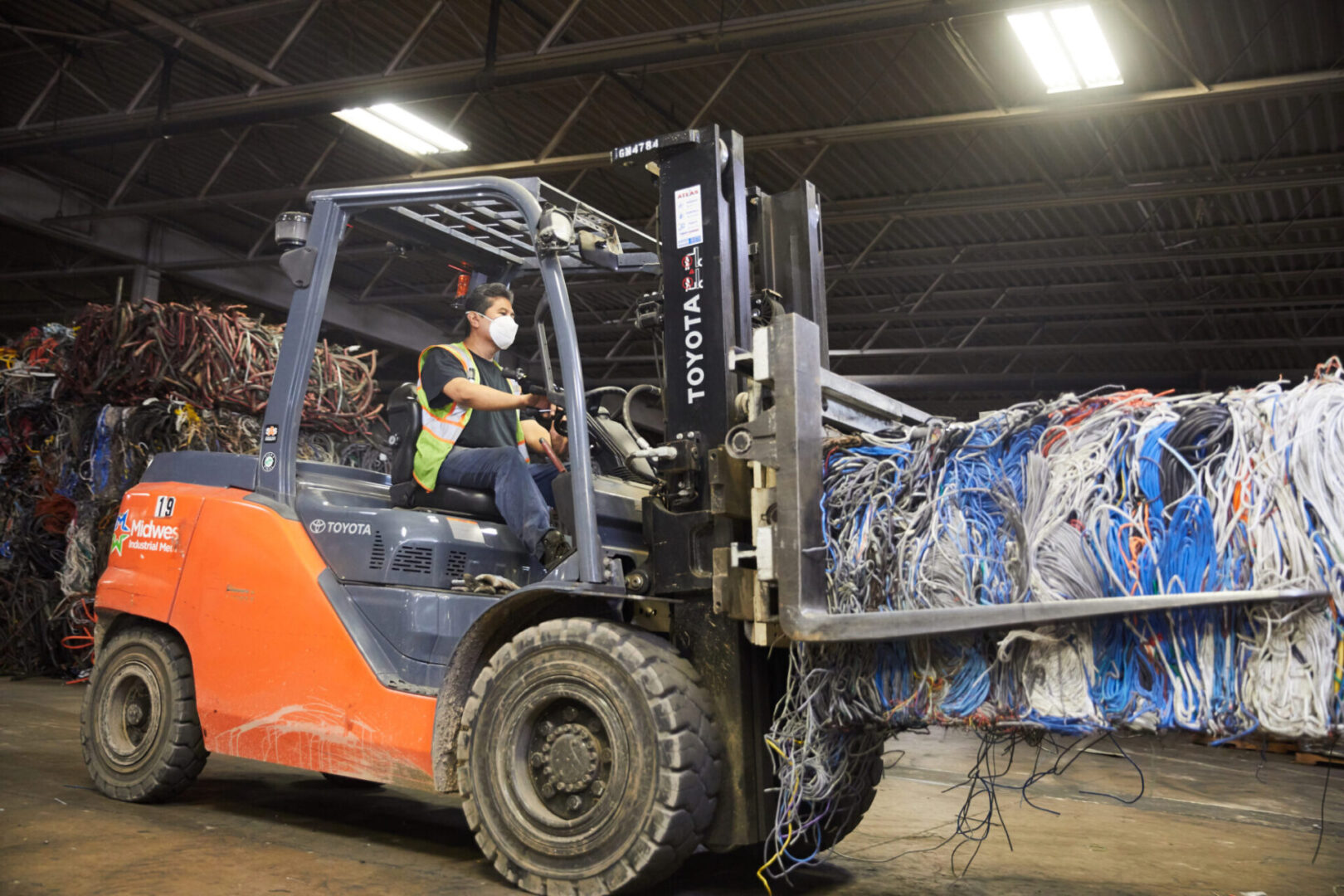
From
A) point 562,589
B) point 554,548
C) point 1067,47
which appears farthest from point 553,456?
point 1067,47

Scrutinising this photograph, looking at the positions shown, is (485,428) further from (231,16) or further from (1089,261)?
(1089,261)

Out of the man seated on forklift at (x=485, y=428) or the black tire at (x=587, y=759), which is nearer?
the black tire at (x=587, y=759)

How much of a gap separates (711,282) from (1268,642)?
229cm

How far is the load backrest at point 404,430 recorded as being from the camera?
17.1 ft

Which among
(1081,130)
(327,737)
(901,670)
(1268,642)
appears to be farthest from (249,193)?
(1268,642)

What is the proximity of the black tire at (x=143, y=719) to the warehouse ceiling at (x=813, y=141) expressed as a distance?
2.68 meters

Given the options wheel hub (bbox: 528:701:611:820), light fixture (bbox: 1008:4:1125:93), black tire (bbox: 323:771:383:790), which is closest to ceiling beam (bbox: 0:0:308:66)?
light fixture (bbox: 1008:4:1125:93)

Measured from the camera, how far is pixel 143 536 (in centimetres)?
582

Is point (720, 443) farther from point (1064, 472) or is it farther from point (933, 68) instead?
point (933, 68)

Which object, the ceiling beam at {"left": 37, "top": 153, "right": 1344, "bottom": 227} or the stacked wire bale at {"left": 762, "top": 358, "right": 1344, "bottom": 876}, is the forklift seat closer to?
the stacked wire bale at {"left": 762, "top": 358, "right": 1344, "bottom": 876}

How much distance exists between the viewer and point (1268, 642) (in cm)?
311

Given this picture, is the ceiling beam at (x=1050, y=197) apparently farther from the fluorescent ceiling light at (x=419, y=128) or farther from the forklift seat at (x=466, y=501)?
the forklift seat at (x=466, y=501)

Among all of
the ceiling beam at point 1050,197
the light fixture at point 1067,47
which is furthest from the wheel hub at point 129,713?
the ceiling beam at point 1050,197

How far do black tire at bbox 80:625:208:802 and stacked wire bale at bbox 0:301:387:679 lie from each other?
4.37 meters
